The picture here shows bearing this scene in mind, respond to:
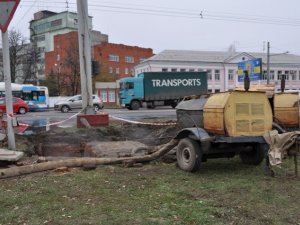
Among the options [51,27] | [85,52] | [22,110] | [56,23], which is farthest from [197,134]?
[51,27]

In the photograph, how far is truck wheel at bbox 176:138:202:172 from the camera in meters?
8.25

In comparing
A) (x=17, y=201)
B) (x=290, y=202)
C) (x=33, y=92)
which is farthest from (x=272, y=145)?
(x=33, y=92)

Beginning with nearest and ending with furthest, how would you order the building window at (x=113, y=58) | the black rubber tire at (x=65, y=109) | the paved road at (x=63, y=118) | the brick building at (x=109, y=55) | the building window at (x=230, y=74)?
the paved road at (x=63, y=118)
the black rubber tire at (x=65, y=109)
the building window at (x=230, y=74)
the brick building at (x=109, y=55)
the building window at (x=113, y=58)

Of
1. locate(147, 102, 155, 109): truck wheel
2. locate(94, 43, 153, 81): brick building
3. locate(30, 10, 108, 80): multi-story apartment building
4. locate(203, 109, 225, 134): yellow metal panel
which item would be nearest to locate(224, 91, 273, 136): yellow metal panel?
locate(203, 109, 225, 134): yellow metal panel

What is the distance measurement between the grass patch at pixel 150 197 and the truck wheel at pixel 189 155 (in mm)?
159

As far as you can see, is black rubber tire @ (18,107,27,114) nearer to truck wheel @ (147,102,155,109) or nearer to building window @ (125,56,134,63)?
truck wheel @ (147,102,155,109)

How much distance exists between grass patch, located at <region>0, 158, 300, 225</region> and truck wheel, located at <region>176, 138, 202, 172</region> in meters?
0.16

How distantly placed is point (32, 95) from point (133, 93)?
11.2 m

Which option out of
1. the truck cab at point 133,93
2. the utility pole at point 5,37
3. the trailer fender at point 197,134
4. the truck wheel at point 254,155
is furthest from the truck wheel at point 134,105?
the trailer fender at point 197,134

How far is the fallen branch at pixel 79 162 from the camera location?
7.91 m

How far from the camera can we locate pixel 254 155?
29.7ft

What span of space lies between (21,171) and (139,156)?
Result: 2619mm

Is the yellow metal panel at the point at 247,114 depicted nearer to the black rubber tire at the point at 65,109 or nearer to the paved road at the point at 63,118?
the paved road at the point at 63,118

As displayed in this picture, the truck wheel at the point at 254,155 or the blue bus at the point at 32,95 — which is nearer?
the truck wheel at the point at 254,155
